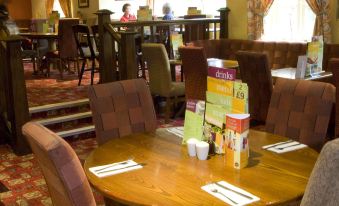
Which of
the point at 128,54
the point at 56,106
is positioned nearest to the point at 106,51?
the point at 128,54

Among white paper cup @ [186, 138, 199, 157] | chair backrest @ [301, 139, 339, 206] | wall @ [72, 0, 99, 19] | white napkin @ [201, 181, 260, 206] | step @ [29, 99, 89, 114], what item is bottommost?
step @ [29, 99, 89, 114]

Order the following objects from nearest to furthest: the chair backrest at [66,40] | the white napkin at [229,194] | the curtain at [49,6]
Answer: the white napkin at [229,194]
the chair backrest at [66,40]
the curtain at [49,6]

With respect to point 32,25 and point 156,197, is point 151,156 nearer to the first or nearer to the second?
point 156,197

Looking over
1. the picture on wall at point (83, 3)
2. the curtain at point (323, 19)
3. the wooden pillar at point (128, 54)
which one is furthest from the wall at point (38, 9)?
the curtain at point (323, 19)

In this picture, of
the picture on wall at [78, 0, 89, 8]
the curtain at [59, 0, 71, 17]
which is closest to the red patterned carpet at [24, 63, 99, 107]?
the picture on wall at [78, 0, 89, 8]

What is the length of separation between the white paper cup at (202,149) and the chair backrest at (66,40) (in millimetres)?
5602

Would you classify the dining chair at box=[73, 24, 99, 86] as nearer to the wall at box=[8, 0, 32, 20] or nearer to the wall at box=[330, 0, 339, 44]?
the wall at box=[330, 0, 339, 44]

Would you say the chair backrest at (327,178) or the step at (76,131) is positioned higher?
the chair backrest at (327,178)

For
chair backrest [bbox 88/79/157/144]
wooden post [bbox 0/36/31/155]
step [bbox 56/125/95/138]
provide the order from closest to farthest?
chair backrest [bbox 88/79/157/144] < wooden post [bbox 0/36/31/155] < step [bbox 56/125/95/138]

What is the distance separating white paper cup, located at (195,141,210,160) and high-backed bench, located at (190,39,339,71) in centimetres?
339

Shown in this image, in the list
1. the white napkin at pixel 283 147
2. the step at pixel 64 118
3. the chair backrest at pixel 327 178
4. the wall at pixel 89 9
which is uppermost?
the wall at pixel 89 9

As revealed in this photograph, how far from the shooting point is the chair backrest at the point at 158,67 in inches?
194

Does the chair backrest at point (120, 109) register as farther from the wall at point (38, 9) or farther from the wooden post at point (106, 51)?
the wall at point (38, 9)

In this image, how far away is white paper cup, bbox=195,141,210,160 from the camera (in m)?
1.79
